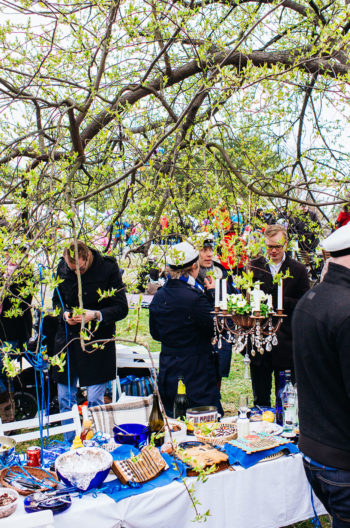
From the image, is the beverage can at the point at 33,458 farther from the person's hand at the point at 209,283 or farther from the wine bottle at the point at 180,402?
the person's hand at the point at 209,283

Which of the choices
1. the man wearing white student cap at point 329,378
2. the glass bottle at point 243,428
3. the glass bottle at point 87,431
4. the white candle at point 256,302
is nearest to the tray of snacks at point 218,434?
the glass bottle at point 243,428

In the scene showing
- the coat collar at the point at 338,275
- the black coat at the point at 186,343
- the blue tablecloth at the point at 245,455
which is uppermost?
the coat collar at the point at 338,275

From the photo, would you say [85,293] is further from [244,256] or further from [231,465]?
[231,465]

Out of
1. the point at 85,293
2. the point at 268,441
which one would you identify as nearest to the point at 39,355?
the point at 268,441

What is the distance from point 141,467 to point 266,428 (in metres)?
0.99

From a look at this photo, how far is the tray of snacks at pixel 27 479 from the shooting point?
99.0 inches

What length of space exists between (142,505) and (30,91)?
3.22 meters

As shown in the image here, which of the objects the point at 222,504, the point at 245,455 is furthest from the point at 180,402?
the point at 222,504

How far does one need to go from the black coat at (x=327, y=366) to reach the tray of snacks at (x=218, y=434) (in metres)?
0.96

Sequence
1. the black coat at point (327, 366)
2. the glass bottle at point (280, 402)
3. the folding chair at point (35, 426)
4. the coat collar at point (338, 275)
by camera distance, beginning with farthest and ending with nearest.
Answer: the glass bottle at point (280, 402) < the folding chair at point (35, 426) < the coat collar at point (338, 275) < the black coat at point (327, 366)

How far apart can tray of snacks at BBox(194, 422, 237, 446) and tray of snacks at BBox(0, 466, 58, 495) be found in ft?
2.92

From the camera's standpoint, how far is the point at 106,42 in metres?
3.08

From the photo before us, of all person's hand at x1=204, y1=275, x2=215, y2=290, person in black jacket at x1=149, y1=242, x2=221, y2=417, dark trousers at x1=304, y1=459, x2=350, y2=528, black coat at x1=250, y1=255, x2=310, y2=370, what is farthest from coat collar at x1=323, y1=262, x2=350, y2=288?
person's hand at x1=204, y1=275, x2=215, y2=290

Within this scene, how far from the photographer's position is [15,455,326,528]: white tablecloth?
2.38m
